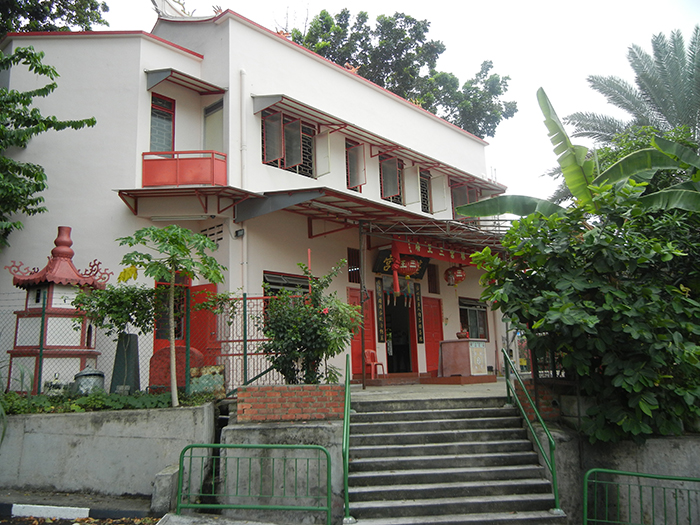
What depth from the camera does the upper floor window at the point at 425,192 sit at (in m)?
17.1

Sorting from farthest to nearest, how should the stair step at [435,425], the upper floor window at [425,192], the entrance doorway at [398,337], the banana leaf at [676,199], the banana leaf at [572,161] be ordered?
1. the entrance doorway at [398,337]
2. the upper floor window at [425,192]
3. the banana leaf at [572,161]
4. the banana leaf at [676,199]
5. the stair step at [435,425]

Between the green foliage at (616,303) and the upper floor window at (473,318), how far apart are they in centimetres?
1035

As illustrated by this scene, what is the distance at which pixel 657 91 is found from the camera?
49.4 feet

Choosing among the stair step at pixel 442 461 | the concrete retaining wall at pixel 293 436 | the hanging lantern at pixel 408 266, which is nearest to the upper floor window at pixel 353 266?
the hanging lantern at pixel 408 266

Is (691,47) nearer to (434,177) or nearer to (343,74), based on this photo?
(434,177)

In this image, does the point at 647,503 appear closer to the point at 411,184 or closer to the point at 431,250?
the point at 431,250

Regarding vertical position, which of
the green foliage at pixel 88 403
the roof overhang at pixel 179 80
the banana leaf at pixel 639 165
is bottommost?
the green foliage at pixel 88 403

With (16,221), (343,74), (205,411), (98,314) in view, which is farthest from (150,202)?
(343,74)

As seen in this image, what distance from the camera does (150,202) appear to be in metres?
11.5

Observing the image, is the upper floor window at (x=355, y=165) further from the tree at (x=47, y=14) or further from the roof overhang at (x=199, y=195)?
the tree at (x=47, y=14)

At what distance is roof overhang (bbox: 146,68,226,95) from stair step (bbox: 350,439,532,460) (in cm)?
831

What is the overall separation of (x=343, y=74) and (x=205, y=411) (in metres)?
10.2

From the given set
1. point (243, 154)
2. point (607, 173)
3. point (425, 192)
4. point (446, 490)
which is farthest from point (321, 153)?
point (446, 490)

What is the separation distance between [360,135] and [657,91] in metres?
8.08
